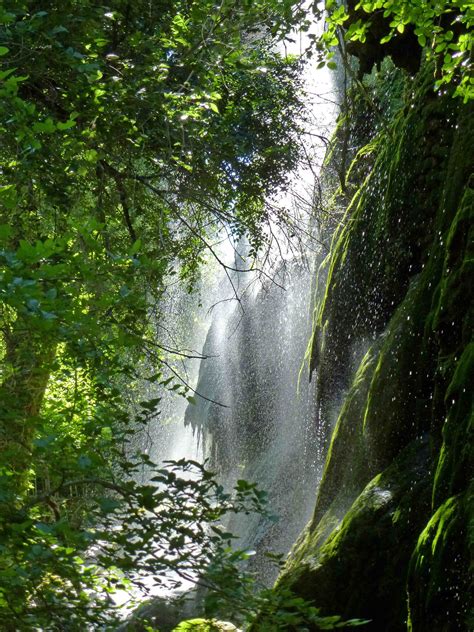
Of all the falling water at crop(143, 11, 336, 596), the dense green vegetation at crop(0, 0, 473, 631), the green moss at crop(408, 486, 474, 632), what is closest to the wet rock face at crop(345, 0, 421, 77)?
the dense green vegetation at crop(0, 0, 473, 631)

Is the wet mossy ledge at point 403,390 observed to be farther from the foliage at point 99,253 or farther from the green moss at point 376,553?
the foliage at point 99,253

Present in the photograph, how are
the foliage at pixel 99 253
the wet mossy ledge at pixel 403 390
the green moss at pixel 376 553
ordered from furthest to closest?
the green moss at pixel 376 553
the wet mossy ledge at pixel 403 390
the foliage at pixel 99 253

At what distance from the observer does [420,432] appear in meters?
6.51

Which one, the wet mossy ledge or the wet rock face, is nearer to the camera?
the wet mossy ledge

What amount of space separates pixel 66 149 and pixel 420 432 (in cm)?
373

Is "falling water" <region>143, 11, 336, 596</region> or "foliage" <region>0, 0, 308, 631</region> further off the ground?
"falling water" <region>143, 11, 336, 596</region>

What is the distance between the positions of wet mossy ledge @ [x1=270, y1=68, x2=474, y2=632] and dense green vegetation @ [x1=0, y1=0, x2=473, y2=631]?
0.12 feet

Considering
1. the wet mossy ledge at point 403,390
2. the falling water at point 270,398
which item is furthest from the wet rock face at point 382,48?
the falling water at point 270,398

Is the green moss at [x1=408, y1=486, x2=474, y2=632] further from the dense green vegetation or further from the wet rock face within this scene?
the wet rock face

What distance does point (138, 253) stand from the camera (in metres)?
3.21

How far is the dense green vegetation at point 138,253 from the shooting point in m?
2.59

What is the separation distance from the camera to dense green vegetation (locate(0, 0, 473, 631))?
2594 mm

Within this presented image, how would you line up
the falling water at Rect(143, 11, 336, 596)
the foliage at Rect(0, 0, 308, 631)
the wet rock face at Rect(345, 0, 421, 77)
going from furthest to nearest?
1. the falling water at Rect(143, 11, 336, 596)
2. the wet rock face at Rect(345, 0, 421, 77)
3. the foliage at Rect(0, 0, 308, 631)

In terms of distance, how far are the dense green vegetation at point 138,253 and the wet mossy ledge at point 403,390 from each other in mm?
37
